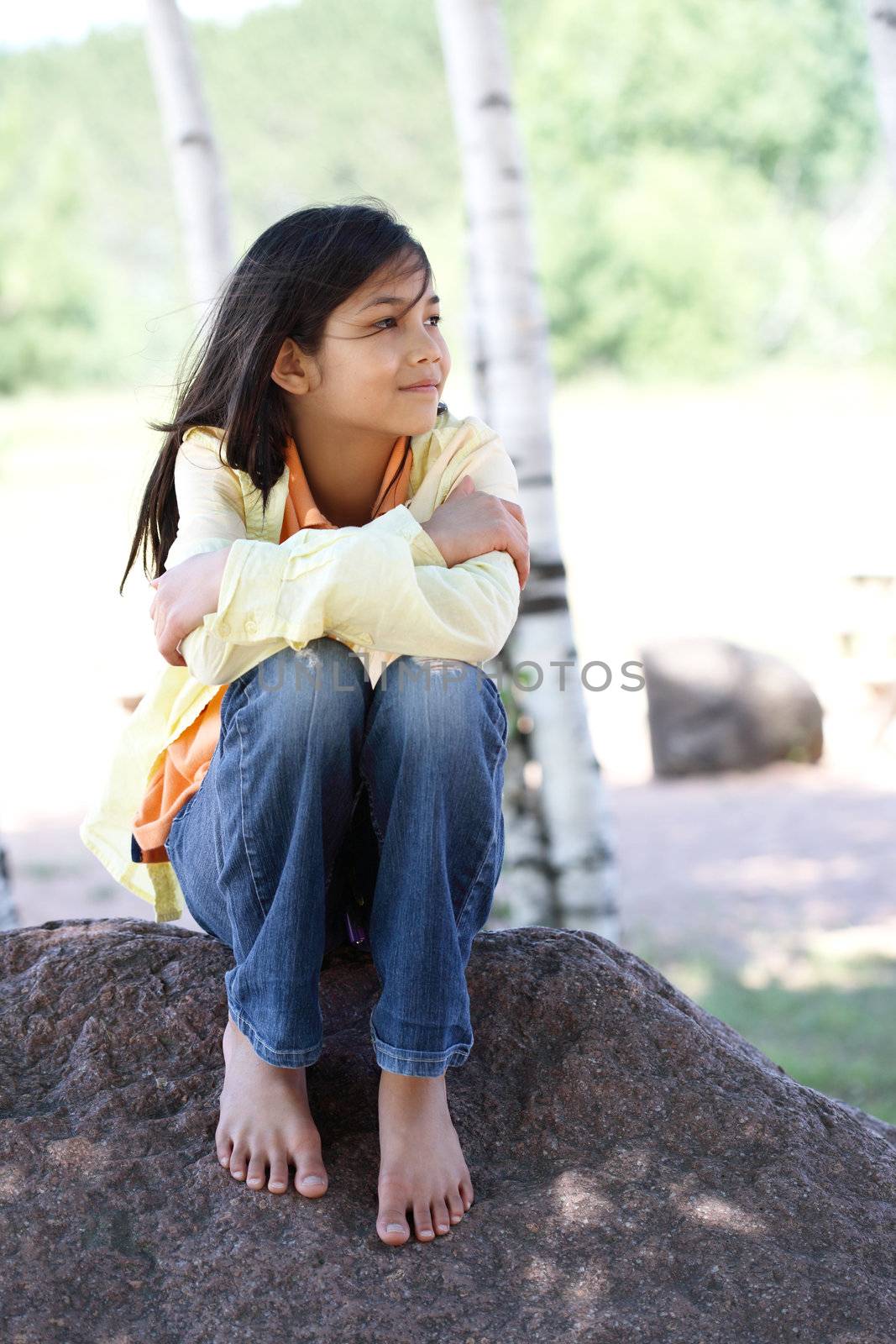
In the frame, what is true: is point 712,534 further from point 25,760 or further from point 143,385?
point 143,385

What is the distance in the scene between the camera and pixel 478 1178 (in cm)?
180

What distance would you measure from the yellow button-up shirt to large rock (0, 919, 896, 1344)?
441 mm

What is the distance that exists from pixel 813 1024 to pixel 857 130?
25.8 m

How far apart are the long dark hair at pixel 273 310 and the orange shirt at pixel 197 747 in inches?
1.9

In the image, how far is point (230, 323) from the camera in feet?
6.74

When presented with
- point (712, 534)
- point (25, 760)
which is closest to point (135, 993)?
point (25, 760)

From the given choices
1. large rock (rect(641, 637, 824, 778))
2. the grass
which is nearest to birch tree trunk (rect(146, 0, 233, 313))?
the grass

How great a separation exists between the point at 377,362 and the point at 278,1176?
117 cm

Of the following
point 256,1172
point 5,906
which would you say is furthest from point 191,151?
point 256,1172

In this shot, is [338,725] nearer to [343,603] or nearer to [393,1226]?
[343,603]

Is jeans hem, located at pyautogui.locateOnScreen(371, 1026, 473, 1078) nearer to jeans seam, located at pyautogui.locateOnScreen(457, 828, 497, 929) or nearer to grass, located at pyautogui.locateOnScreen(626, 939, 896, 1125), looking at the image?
jeans seam, located at pyautogui.locateOnScreen(457, 828, 497, 929)

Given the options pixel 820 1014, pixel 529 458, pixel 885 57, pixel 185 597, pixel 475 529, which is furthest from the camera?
pixel 820 1014

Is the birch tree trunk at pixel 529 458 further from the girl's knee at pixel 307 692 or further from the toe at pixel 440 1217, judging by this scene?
the toe at pixel 440 1217

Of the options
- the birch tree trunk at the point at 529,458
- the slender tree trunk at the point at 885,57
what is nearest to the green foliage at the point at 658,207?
the birch tree trunk at the point at 529,458
